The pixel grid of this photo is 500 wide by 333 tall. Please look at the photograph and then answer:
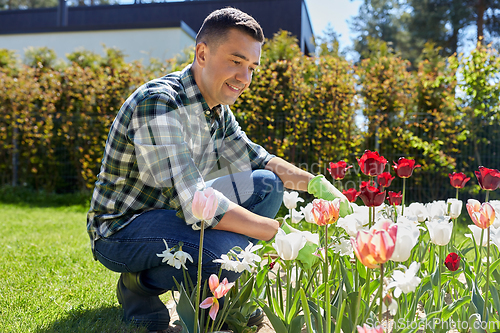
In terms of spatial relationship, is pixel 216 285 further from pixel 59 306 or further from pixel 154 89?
pixel 59 306

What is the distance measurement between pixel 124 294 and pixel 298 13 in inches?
418

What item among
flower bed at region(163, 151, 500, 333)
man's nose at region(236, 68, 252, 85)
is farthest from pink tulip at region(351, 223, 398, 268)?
man's nose at region(236, 68, 252, 85)

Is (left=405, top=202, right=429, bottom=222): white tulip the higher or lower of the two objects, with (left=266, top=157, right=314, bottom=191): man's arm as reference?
lower

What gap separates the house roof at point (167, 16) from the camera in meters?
10.9

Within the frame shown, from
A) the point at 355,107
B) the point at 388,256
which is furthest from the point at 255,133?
the point at 388,256

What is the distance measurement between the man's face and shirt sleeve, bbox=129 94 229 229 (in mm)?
263

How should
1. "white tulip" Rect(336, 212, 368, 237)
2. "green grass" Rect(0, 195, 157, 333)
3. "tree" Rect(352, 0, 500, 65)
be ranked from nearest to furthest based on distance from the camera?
"white tulip" Rect(336, 212, 368, 237) → "green grass" Rect(0, 195, 157, 333) → "tree" Rect(352, 0, 500, 65)

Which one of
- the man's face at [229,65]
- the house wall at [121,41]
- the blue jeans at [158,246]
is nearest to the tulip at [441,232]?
the blue jeans at [158,246]

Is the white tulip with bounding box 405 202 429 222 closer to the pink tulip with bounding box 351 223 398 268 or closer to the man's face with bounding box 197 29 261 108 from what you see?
the man's face with bounding box 197 29 261 108

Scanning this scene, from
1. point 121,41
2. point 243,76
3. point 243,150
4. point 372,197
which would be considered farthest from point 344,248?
point 121,41

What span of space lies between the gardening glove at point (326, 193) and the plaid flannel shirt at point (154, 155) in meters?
0.55

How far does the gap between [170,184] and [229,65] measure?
0.58 meters

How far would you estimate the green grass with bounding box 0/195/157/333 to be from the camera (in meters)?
1.60

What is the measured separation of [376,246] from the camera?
78cm
